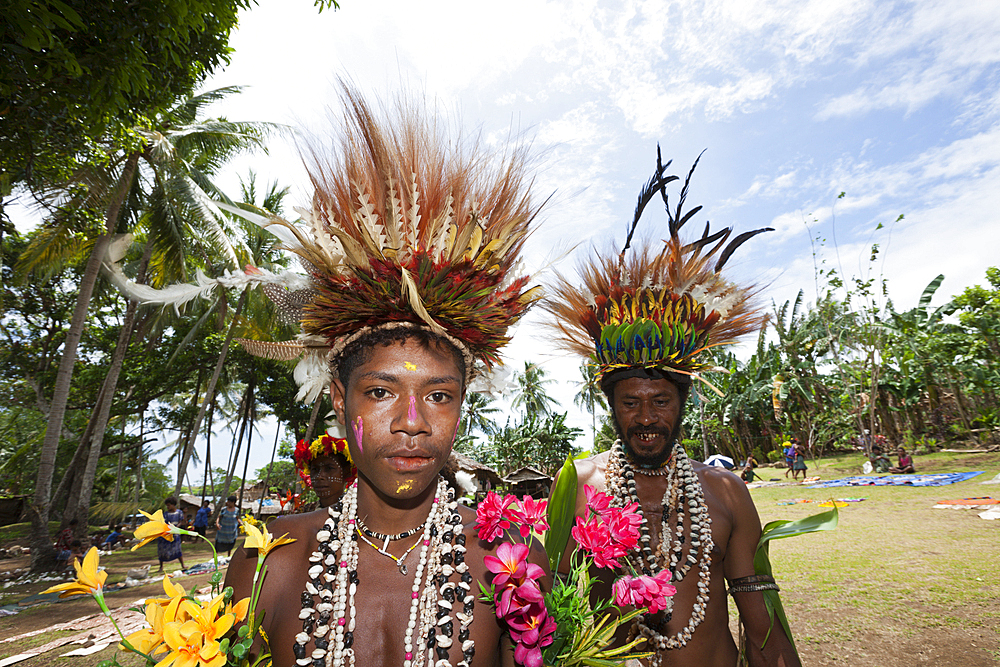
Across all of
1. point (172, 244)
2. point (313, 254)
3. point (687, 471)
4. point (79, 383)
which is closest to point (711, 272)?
point (687, 471)

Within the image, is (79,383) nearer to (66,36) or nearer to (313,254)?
(66,36)

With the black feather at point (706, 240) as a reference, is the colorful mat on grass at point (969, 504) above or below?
below

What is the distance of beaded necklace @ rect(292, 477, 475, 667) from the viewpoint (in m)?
1.59

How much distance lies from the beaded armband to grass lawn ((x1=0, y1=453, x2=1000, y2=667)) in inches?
117

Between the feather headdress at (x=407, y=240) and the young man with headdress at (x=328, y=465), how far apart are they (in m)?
2.81

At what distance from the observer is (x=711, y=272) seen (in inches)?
123

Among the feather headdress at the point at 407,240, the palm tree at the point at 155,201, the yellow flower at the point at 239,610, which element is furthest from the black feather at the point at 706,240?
the palm tree at the point at 155,201

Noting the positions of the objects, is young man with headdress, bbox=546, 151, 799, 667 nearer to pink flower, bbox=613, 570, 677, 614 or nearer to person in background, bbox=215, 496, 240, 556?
pink flower, bbox=613, 570, 677, 614

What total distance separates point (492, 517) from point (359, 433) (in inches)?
20.6

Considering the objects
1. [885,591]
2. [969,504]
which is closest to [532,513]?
[885,591]

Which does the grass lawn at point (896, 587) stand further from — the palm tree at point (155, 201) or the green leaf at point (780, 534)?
the palm tree at point (155, 201)

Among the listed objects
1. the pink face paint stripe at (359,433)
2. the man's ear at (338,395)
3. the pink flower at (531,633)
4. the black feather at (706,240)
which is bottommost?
the pink flower at (531,633)

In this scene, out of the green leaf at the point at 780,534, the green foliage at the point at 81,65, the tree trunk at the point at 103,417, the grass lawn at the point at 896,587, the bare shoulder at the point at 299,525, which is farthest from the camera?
the tree trunk at the point at 103,417

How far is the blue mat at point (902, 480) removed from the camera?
45.6 feet
